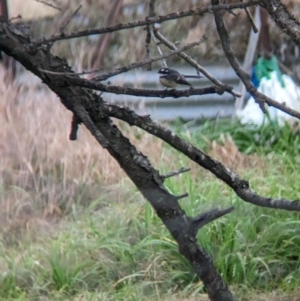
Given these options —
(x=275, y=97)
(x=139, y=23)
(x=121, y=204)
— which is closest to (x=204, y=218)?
(x=139, y=23)

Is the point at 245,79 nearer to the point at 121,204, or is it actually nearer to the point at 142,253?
the point at 142,253

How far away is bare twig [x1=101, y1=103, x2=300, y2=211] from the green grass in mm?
1085

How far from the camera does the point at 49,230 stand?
11.4ft

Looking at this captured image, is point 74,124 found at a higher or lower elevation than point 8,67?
lower

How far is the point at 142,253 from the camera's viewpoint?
10.2 feet

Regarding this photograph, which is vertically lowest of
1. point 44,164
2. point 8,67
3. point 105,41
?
point 44,164

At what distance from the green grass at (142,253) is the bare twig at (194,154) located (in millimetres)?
1085

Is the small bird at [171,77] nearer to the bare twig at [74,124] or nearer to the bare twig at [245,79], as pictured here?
the bare twig at [245,79]

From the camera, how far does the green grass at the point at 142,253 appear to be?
291cm

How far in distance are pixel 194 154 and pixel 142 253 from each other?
1.39 m

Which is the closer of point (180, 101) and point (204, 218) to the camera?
point (204, 218)

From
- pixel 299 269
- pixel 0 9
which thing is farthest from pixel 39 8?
pixel 299 269

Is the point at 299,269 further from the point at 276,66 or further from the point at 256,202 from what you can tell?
the point at 276,66

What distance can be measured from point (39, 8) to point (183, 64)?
127 cm
